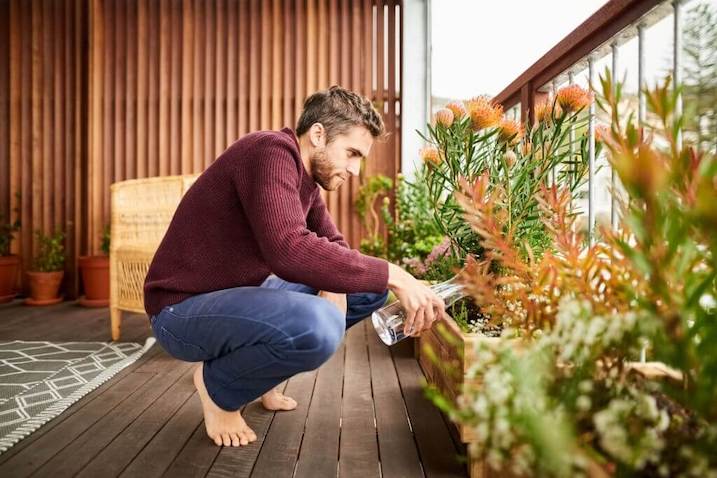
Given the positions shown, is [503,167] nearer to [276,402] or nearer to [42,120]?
[276,402]

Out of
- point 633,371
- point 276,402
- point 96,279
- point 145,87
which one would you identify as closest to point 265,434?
point 276,402

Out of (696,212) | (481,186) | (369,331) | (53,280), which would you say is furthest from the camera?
(53,280)

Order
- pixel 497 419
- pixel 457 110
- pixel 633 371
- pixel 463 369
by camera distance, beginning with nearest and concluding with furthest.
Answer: pixel 497 419 < pixel 633 371 < pixel 463 369 < pixel 457 110

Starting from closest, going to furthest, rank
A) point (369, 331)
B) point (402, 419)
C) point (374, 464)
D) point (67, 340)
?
point (374, 464) → point (402, 419) → point (67, 340) → point (369, 331)

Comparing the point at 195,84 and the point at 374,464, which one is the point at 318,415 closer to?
the point at 374,464

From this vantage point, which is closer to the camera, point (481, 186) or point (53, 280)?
point (481, 186)

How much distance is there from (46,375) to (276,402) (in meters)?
1.08

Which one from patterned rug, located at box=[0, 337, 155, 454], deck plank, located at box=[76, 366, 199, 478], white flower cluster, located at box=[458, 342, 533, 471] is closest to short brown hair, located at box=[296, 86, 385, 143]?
deck plank, located at box=[76, 366, 199, 478]

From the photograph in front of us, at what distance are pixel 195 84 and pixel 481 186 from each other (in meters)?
4.17

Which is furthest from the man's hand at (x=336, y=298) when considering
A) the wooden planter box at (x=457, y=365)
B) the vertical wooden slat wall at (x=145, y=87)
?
the vertical wooden slat wall at (x=145, y=87)

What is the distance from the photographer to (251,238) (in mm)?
1554

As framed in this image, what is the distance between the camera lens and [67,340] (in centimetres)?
292

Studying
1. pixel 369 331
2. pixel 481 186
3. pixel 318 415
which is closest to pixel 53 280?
pixel 369 331

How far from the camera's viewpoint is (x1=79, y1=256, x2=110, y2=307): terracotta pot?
4.09 meters
